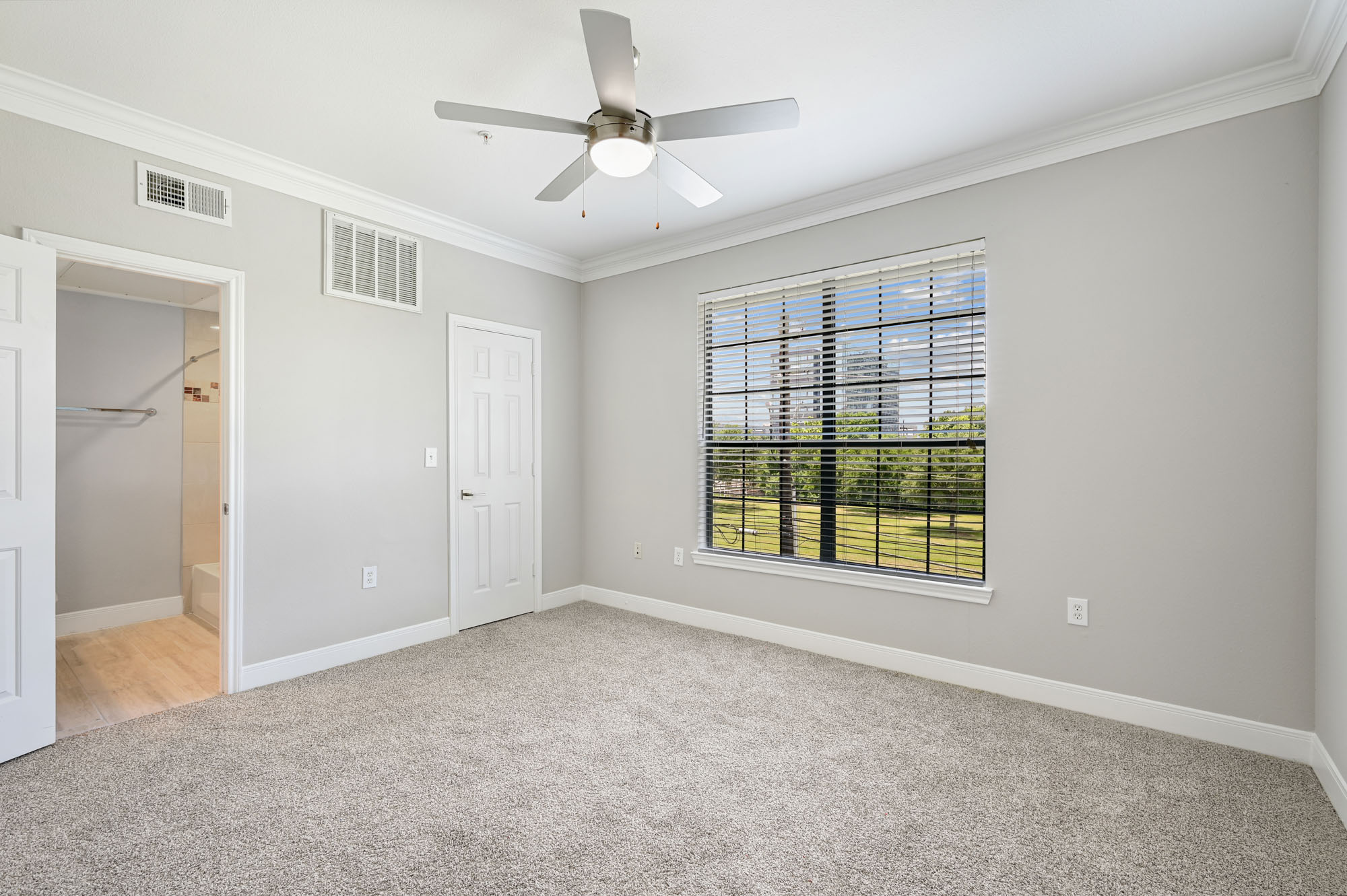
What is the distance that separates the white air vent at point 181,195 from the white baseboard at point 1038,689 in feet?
11.2

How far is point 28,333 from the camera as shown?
2.45m

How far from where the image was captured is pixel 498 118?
2141 millimetres

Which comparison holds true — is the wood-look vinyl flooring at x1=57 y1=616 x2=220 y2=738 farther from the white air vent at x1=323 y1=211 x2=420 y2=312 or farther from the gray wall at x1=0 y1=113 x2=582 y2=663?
the white air vent at x1=323 y1=211 x2=420 y2=312

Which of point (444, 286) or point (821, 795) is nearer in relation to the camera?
point (821, 795)

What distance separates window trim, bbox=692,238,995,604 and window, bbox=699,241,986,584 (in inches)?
0.5

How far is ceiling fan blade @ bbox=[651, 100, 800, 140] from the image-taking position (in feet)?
6.68

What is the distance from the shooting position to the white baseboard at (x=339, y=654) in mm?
3188

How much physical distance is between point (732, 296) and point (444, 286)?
1846 millimetres

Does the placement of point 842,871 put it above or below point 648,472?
below

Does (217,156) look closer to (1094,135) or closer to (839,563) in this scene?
(839,563)

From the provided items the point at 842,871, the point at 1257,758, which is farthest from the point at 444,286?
the point at 1257,758

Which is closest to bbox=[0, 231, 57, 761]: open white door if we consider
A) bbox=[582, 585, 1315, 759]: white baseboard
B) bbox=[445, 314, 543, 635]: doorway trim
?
bbox=[445, 314, 543, 635]: doorway trim

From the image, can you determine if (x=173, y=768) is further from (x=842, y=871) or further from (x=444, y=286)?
(x=444, y=286)

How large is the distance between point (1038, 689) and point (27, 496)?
4320 millimetres
